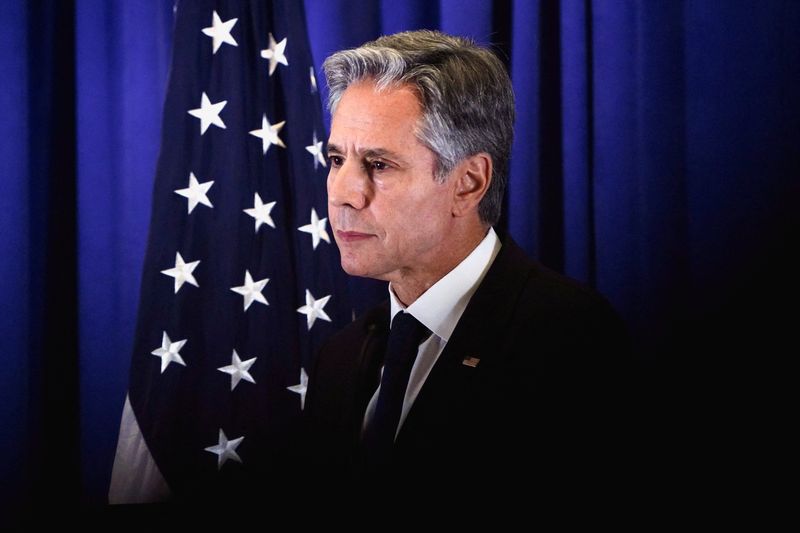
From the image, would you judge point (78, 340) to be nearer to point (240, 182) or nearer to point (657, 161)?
point (240, 182)

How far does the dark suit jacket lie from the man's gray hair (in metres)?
0.25

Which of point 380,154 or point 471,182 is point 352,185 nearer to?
point 380,154

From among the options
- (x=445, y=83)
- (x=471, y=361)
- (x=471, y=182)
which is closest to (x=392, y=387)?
(x=471, y=361)

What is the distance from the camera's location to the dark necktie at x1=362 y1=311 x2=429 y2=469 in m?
1.09

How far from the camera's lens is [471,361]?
3.43ft

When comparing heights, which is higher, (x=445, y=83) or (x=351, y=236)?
(x=445, y=83)

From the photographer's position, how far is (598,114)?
1.74 meters

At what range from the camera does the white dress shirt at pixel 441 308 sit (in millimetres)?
1132

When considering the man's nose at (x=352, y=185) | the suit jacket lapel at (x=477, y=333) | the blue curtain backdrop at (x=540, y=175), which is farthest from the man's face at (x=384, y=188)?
the blue curtain backdrop at (x=540, y=175)

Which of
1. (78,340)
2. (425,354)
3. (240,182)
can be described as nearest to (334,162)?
(425,354)

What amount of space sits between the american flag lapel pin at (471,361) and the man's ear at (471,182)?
259mm

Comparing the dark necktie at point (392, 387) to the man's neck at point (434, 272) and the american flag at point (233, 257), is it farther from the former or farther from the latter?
the american flag at point (233, 257)

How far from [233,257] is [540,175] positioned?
2.96 feet

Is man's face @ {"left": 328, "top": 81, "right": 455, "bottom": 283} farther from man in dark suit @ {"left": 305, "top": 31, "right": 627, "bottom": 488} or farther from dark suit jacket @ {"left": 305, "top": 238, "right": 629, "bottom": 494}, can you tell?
dark suit jacket @ {"left": 305, "top": 238, "right": 629, "bottom": 494}
